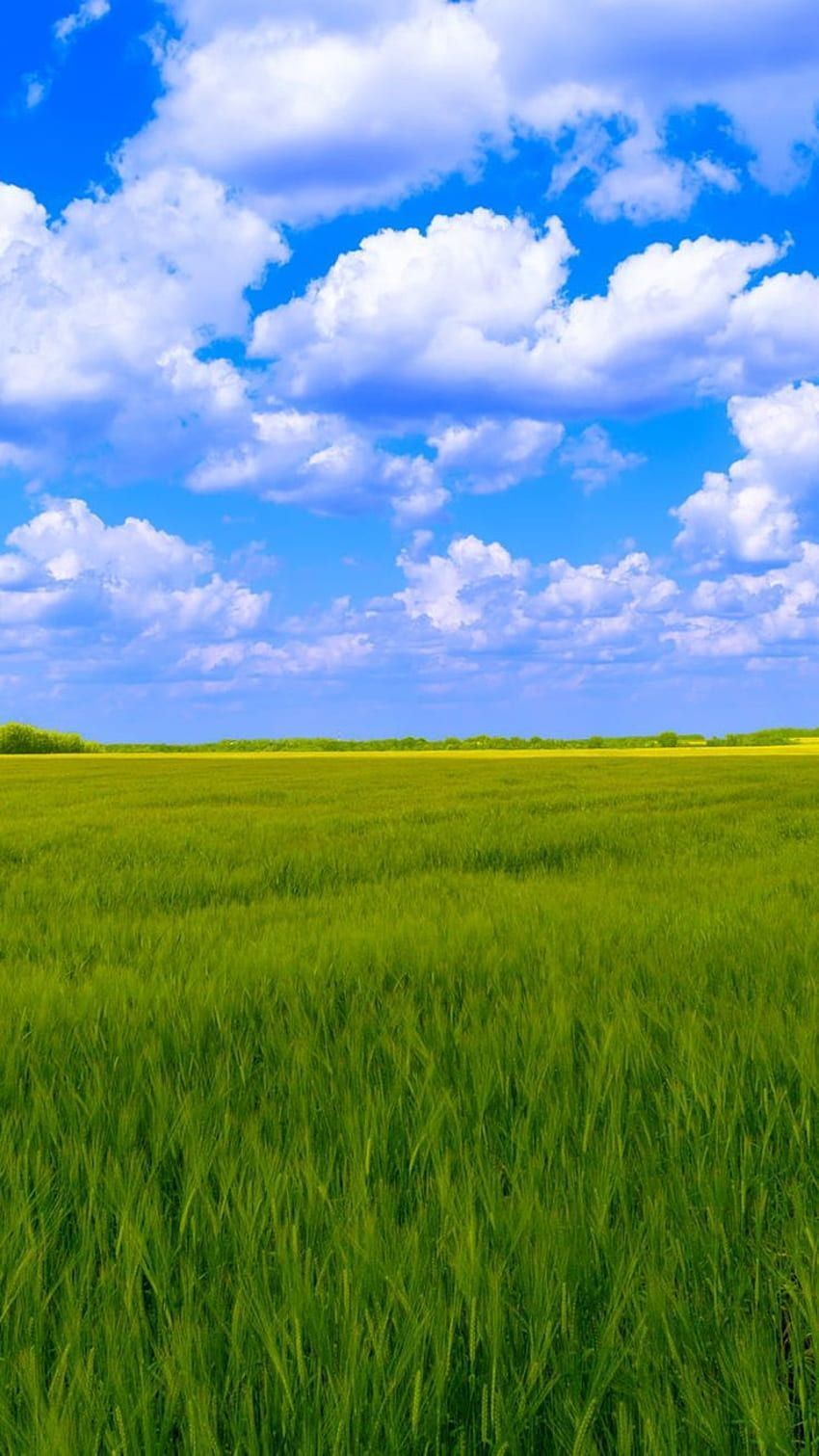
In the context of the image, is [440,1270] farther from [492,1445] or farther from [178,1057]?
[178,1057]

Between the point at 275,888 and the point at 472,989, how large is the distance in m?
4.09

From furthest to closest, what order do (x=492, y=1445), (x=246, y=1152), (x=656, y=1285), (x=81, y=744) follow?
1. (x=81, y=744)
2. (x=246, y=1152)
3. (x=656, y=1285)
4. (x=492, y=1445)

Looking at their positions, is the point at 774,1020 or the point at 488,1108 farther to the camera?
Result: the point at 774,1020

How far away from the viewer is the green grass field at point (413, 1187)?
1.34 meters

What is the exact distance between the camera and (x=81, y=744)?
72562mm

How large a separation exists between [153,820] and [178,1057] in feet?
35.1

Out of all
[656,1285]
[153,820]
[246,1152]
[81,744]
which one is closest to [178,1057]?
[246,1152]

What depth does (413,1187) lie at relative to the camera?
1984mm

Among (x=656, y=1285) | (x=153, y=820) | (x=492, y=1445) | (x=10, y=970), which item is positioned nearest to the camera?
(x=492, y=1445)

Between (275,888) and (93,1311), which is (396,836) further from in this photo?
(93,1311)

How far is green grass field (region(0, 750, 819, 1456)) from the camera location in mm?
1344

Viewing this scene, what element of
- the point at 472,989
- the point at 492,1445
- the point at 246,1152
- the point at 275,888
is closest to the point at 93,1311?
the point at 246,1152

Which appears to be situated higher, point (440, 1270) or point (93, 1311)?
point (440, 1270)

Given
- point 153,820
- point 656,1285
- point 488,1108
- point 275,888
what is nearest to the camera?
point 656,1285
